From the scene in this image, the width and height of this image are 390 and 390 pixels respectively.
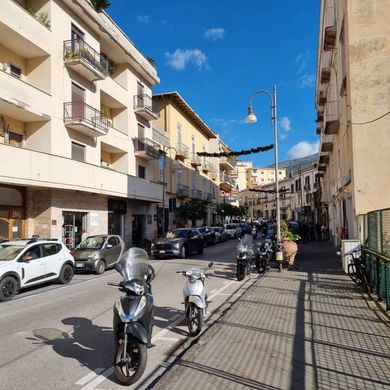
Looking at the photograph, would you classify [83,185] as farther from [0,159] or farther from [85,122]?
[0,159]

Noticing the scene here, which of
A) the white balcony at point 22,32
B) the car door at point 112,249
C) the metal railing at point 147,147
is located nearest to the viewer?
the car door at point 112,249

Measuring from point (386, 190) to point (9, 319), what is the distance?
12921 millimetres

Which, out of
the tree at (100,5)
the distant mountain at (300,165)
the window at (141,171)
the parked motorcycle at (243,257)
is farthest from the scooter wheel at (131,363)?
the distant mountain at (300,165)

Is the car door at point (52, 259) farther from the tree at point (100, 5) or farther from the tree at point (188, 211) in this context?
the tree at point (188, 211)

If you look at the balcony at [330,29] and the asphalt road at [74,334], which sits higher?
the balcony at [330,29]

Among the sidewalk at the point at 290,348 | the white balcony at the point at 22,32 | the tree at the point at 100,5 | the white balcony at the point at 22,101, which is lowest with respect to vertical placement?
the sidewalk at the point at 290,348

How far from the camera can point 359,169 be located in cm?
1541

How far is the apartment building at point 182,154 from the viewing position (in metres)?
39.8

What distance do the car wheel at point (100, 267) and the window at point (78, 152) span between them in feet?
25.9

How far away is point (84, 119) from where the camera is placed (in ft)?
71.1

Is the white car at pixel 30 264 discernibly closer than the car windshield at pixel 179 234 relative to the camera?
Yes

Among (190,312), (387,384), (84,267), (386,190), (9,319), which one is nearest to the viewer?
(387,384)

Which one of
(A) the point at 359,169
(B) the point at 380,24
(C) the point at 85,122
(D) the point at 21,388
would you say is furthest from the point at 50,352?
(C) the point at 85,122

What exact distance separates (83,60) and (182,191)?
2222 cm
